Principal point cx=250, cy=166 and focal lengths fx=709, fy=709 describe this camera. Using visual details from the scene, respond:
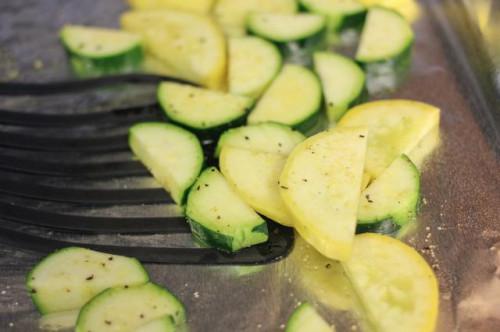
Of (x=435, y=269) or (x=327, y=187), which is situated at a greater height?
(x=327, y=187)

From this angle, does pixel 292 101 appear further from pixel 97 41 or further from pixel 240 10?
pixel 97 41

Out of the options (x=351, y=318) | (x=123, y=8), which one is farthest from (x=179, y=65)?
(x=351, y=318)

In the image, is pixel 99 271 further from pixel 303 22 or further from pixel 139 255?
pixel 303 22

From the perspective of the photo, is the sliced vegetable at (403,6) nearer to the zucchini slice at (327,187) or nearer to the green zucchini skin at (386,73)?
the green zucchini skin at (386,73)

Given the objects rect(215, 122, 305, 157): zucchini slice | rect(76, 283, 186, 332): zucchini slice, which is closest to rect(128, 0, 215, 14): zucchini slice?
rect(215, 122, 305, 157): zucchini slice

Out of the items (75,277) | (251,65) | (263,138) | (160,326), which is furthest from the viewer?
(251,65)

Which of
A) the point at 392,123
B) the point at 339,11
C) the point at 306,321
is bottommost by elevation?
the point at 306,321

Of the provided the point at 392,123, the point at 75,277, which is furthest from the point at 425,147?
the point at 75,277
